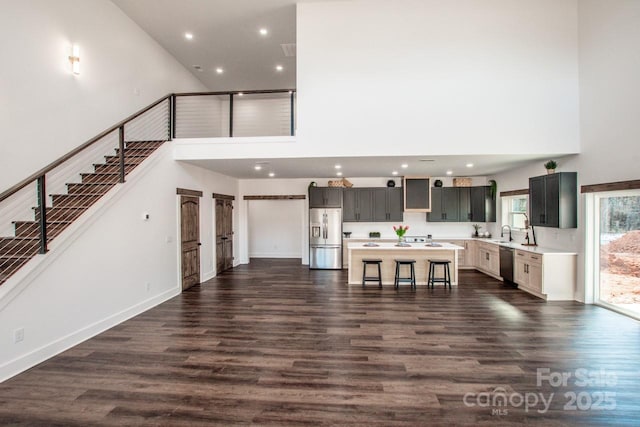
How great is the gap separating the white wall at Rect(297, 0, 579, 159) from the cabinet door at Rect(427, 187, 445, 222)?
11.7 ft

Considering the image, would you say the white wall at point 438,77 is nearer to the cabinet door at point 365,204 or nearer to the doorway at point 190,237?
the doorway at point 190,237

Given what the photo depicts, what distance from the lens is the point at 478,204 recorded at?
29.5 feet

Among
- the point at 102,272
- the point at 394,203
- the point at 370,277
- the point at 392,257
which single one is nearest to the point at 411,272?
the point at 392,257

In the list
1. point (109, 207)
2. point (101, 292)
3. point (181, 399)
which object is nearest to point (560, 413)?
point (181, 399)

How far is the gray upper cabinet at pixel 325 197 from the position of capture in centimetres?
908

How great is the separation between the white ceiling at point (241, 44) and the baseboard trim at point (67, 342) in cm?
305

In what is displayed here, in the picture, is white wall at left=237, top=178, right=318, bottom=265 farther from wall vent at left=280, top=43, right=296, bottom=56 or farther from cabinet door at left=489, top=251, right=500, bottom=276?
cabinet door at left=489, top=251, right=500, bottom=276

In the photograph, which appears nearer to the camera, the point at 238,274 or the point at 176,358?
the point at 176,358

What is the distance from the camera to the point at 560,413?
2.53 meters

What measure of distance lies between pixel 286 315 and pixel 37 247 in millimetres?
3234

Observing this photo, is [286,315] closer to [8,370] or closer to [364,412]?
[364,412]

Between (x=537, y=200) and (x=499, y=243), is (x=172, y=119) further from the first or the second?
(x=499, y=243)

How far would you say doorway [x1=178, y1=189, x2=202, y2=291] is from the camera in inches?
258

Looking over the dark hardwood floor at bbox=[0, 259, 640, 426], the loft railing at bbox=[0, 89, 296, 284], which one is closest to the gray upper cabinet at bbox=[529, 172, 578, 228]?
the dark hardwood floor at bbox=[0, 259, 640, 426]
